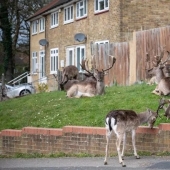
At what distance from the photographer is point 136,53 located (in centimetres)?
2567

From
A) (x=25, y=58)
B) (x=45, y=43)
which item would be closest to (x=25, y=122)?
(x=45, y=43)

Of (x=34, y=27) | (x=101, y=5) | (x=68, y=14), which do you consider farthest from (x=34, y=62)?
(x=101, y=5)

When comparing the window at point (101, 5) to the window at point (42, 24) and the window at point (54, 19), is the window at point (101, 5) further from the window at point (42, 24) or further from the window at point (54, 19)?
the window at point (42, 24)

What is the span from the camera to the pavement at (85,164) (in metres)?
12.5

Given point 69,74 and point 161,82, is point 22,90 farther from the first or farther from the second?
point 161,82

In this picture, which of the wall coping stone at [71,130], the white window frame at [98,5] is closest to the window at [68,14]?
the white window frame at [98,5]

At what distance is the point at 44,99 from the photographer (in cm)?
2242

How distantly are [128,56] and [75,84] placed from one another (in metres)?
5.31

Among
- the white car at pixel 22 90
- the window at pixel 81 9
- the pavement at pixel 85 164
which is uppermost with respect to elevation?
the window at pixel 81 9

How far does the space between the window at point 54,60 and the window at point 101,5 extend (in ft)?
26.5

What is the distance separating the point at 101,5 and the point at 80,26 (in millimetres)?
3311

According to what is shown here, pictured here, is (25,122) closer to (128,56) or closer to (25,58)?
(128,56)

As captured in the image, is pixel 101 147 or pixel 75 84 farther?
pixel 75 84

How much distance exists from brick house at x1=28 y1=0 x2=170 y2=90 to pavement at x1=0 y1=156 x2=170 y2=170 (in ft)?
54.3
